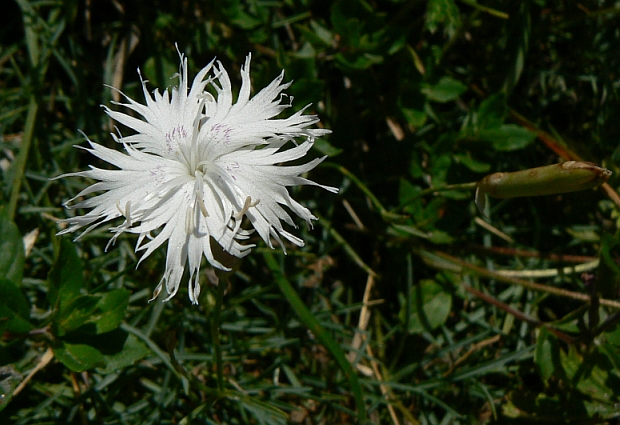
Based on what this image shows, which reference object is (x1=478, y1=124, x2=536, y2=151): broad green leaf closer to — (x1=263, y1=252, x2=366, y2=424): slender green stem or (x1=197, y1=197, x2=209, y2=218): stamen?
(x1=263, y1=252, x2=366, y2=424): slender green stem

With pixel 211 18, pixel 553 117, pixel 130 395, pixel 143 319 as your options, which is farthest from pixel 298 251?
pixel 553 117

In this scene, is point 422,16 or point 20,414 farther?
point 422,16

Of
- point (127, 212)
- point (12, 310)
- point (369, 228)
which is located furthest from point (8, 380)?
point (369, 228)

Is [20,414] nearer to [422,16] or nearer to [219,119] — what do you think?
[219,119]

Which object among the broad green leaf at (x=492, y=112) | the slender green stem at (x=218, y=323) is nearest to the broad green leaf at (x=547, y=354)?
the broad green leaf at (x=492, y=112)

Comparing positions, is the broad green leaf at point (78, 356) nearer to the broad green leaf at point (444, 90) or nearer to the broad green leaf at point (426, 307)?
the broad green leaf at point (426, 307)

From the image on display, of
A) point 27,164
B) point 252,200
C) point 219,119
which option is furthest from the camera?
point 27,164
